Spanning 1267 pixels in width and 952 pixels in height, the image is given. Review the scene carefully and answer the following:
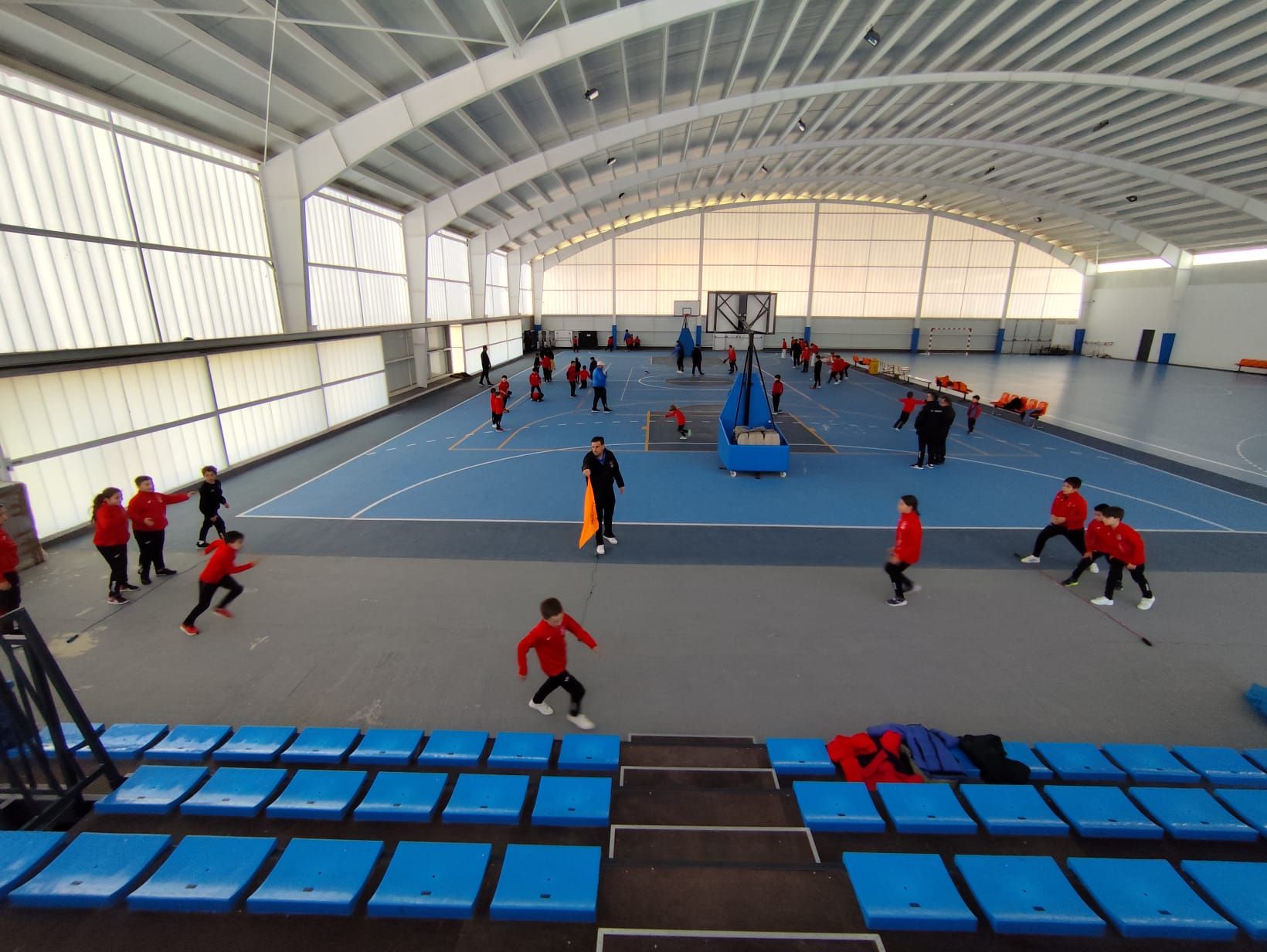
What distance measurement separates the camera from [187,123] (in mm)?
12477

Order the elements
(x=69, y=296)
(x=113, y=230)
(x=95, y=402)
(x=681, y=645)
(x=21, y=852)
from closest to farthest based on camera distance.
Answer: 1. (x=21, y=852)
2. (x=681, y=645)
3. (x=69, y=296)
4. (x=95, y=402)
5. (x=113, y=230)

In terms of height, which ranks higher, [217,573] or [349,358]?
[349,358]

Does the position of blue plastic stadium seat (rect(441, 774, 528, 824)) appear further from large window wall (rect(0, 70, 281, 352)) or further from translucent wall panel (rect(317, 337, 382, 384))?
translucent wall panel (rect(317, 337, 382, 384))

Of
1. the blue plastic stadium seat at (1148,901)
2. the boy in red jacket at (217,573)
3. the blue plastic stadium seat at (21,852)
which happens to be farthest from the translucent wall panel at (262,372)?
the blue plastic stadium seat at (1148,901)

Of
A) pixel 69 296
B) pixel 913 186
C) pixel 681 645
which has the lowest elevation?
pixel 681 645

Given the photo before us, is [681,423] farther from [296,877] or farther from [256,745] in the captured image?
[296,877]

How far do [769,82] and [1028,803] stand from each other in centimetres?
2399

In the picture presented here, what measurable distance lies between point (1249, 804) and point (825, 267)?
4465 cm

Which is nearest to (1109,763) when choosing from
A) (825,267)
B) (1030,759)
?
(1030,759)

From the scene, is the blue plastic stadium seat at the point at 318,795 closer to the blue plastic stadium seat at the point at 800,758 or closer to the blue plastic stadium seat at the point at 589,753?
the blue plastic stadium seat at the point at 589,753

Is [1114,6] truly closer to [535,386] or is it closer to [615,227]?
[535,386]

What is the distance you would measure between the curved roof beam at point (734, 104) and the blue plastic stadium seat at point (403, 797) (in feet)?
71.6

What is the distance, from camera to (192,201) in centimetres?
1272

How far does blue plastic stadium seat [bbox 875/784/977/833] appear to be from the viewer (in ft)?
12.7
